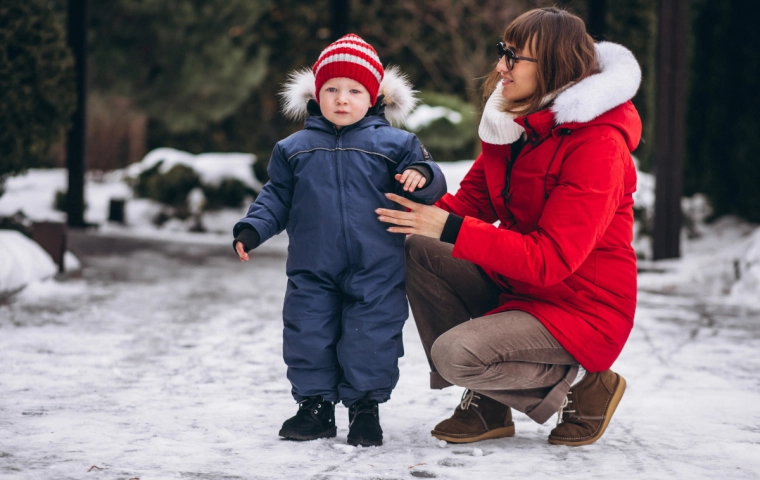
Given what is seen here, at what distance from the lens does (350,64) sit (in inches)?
109

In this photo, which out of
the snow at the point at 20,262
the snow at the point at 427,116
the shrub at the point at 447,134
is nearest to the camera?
the snow at the point at 20,262

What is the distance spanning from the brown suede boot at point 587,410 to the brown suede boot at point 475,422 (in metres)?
0.17

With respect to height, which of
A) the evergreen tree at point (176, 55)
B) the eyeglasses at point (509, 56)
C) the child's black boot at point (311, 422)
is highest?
the evergreen tree at point (176, 55)

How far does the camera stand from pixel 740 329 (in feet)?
15.2

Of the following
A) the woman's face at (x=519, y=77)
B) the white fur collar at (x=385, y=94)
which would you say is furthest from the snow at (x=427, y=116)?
the woman's face at (x=519, y=77)

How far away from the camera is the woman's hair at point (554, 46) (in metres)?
2.62

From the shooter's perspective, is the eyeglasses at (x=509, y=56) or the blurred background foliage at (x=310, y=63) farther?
the blurred background foliage at (x=310, y=63)

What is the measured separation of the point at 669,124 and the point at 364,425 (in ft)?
16.5

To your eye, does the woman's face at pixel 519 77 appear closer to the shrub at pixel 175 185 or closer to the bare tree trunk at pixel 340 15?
the bare tree trunk at pixel 340 15

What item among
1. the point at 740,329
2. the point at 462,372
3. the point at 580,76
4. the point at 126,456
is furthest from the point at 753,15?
the point at 126,456

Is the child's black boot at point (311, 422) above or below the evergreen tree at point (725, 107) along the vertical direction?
below

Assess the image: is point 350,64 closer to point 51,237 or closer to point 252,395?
point 252,395

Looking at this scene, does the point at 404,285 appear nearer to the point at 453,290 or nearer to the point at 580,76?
the point at 453,290

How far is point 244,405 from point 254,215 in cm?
78
